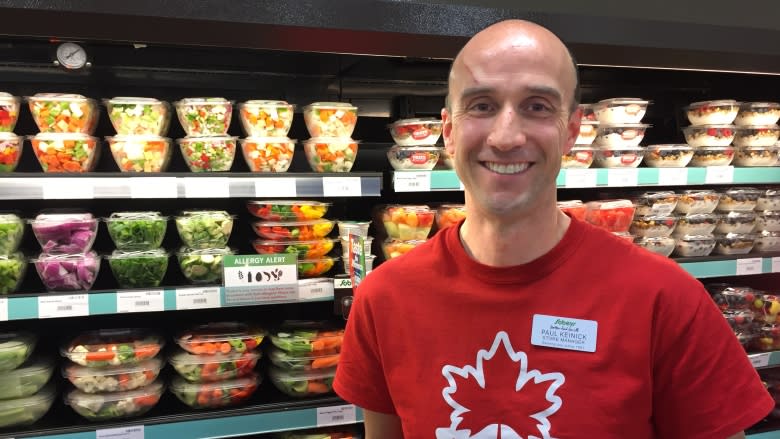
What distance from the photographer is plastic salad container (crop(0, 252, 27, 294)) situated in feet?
6.42

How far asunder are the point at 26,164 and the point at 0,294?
23.9 inches

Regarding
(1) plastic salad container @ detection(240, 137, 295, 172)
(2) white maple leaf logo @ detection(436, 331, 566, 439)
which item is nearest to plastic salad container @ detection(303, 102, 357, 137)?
(1) plastic salad container @ detection(240, 137, 295, 172)

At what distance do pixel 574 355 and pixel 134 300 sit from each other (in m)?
1.44

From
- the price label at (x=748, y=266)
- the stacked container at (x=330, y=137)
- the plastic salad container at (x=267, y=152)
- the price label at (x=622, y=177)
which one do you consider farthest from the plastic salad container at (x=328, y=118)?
the price label at (x=748, y=266)

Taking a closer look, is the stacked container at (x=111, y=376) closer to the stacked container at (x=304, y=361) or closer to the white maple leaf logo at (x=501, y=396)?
the stacked container at (x=304, y=361)

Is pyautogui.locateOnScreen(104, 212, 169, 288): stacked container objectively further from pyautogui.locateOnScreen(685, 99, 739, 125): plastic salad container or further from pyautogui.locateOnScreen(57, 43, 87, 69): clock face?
pyautogui.locateOnScreen(685, 99, 739, 125): plastic salad container

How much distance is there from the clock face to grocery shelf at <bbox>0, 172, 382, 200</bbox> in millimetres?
443

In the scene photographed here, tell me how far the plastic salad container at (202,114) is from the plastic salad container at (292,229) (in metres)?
0.37

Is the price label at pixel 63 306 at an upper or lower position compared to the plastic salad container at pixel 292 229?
lower

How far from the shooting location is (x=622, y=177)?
249 centimetres

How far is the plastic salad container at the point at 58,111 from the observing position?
2006 mm

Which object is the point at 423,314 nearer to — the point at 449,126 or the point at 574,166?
the point at 449,126

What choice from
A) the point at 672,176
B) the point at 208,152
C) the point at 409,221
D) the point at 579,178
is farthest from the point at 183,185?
the point at 672,176

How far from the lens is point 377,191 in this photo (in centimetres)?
221
